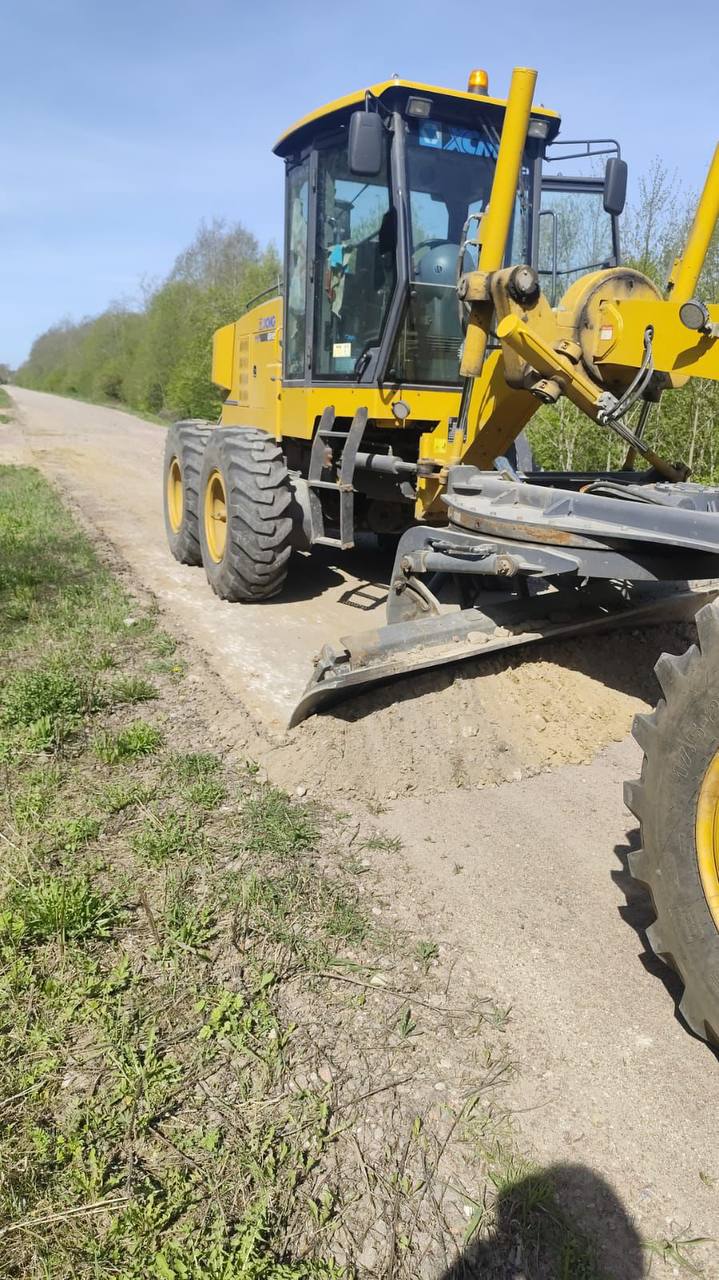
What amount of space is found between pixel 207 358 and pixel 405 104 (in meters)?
22.0

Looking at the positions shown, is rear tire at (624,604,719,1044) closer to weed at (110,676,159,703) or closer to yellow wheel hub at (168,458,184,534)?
weed at (110,676,159,703)

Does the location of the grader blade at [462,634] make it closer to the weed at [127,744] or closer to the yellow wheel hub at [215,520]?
the weed at [127,744]

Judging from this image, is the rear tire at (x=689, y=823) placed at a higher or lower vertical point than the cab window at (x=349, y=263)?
lower

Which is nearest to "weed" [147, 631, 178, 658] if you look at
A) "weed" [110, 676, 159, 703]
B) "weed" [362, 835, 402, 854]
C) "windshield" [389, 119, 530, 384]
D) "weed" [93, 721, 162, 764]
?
"weed" [110, 676, 159, 703]

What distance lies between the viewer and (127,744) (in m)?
4.04

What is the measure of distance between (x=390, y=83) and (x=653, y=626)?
3342 mm

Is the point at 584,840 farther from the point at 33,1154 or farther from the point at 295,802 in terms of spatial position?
the point at 33,1154

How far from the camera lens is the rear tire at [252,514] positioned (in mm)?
5969

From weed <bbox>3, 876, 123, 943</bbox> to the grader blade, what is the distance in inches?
49.9

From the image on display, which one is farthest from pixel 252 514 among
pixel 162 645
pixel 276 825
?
pixel 276 825

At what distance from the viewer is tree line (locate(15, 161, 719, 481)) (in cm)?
1029

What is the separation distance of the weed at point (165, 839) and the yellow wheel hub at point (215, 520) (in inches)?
144

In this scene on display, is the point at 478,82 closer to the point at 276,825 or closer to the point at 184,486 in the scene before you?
the point at 184,486

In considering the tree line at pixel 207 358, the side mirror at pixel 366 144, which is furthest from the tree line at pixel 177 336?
the side mirror at pixel 366 144
